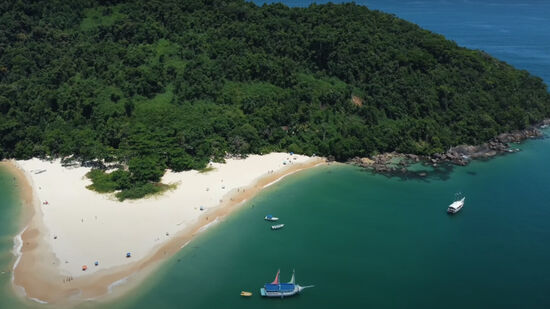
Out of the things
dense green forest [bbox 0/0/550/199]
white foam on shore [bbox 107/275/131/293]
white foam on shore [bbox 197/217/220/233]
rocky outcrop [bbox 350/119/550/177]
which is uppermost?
dense green forest [bbox 0/0/550/199]

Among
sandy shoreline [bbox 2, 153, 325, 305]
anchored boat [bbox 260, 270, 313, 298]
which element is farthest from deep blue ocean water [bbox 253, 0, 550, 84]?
anchored boat [bbox 260, 270, 313, 298]

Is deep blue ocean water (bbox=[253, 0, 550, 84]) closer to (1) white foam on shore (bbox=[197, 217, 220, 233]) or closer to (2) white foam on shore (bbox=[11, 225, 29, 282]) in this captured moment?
(1) white foam on shore (bbox=[197, 217, 220, 233])

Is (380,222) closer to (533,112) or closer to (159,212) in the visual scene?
(159,212)

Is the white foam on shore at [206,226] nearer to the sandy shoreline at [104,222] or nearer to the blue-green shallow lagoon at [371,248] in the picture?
the sandy shoreline at [104,222]

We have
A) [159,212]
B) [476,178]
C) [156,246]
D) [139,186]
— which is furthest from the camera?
[476,178]

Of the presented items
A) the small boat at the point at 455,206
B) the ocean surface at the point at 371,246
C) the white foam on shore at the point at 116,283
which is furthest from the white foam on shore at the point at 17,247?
the small boat at the point at 455,206

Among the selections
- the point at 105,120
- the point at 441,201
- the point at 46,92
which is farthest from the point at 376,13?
the point at 46,92
